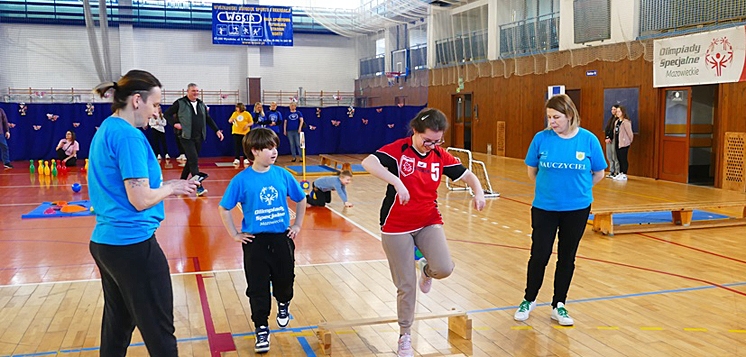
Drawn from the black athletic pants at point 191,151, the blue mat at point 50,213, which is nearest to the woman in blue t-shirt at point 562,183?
the blue mat at point 50,213

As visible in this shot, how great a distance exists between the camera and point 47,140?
18.9 meters

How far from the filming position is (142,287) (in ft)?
9.22

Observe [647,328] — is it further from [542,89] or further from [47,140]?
[47,140]

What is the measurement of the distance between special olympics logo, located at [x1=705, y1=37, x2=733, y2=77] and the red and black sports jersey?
33.9 ft

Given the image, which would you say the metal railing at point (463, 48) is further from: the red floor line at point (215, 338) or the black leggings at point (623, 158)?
the red floor line at point (215, 338)

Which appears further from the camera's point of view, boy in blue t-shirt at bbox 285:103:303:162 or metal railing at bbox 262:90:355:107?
metal railing at bbox 262:90:355:107

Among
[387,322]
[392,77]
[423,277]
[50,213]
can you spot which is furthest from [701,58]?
[392,77]

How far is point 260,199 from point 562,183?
200 cm

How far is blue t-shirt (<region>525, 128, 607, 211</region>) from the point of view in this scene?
14.8 feet

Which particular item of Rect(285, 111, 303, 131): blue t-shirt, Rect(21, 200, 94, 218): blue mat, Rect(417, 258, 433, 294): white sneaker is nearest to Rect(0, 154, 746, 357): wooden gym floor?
Rect(21, 200, 94, 218): blue mat

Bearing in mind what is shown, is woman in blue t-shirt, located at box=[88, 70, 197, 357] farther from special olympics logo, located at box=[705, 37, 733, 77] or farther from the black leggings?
the black leggings

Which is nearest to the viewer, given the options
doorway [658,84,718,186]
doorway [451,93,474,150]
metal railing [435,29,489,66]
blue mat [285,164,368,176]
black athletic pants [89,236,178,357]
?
black athletic pants [89,236,178,357]

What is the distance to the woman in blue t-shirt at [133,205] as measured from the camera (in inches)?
106

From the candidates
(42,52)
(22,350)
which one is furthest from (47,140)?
(22,350)
